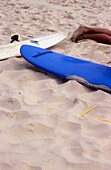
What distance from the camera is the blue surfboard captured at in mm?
2740

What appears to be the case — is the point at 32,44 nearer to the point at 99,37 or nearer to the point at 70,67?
the point at 99,37

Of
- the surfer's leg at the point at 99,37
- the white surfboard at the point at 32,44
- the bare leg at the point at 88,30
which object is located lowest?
the white surfboard at the point at 32,44

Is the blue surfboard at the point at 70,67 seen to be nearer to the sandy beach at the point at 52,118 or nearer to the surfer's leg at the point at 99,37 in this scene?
the sandy beach at the point at 52,118

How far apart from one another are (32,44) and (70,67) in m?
0.70

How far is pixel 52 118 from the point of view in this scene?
224 centimetres

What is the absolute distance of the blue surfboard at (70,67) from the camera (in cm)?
274

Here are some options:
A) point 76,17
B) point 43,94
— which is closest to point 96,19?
point 76,17

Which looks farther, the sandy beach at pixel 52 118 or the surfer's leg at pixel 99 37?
the surfer's leg at pixel 99 37

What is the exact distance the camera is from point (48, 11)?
503 cm

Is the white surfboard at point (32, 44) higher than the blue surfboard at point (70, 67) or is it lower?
lower

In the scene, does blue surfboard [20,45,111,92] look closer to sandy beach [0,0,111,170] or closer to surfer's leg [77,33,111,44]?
sandy beach [0,0,111,170]

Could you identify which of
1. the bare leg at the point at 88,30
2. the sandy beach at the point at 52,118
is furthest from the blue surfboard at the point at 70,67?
the bare leg at the point at 88,30

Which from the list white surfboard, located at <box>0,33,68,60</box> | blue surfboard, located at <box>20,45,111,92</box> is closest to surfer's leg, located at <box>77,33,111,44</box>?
white surfboard, located at <box>0,33,68,60</box>

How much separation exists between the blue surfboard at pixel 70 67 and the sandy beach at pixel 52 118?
0.06 meters
